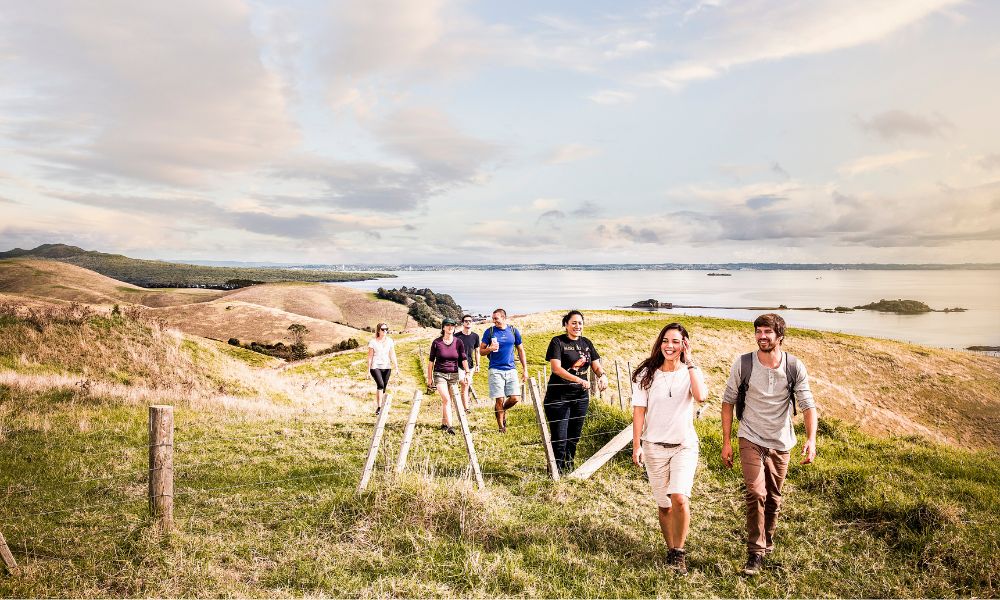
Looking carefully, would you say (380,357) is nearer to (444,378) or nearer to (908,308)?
(444,378)

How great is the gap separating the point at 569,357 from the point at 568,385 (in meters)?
0.61

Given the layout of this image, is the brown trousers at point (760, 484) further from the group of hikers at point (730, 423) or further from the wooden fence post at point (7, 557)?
the wooden fence post at point (7, 557)

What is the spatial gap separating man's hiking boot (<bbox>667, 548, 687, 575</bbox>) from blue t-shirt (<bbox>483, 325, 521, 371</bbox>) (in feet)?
18.4

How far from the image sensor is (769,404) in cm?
537

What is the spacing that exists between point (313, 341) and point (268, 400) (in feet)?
150

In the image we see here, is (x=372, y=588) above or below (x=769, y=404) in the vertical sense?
below

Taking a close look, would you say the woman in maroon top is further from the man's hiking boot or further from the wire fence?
the man's hiking boot

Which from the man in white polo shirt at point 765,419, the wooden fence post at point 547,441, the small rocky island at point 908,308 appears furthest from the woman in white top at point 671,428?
the small rocky island at point 908,308

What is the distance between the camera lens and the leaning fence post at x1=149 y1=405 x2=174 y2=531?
19.7 feet

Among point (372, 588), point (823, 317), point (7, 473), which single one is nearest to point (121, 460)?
point (7, 473)

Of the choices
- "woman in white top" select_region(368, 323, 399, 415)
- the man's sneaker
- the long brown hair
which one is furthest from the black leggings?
the man's sneaker

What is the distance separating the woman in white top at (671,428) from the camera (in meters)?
5.17

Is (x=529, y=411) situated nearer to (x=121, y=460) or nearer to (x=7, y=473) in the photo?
(x=121, y=460)

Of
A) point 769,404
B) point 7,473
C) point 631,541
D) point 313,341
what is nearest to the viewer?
point 769,404
